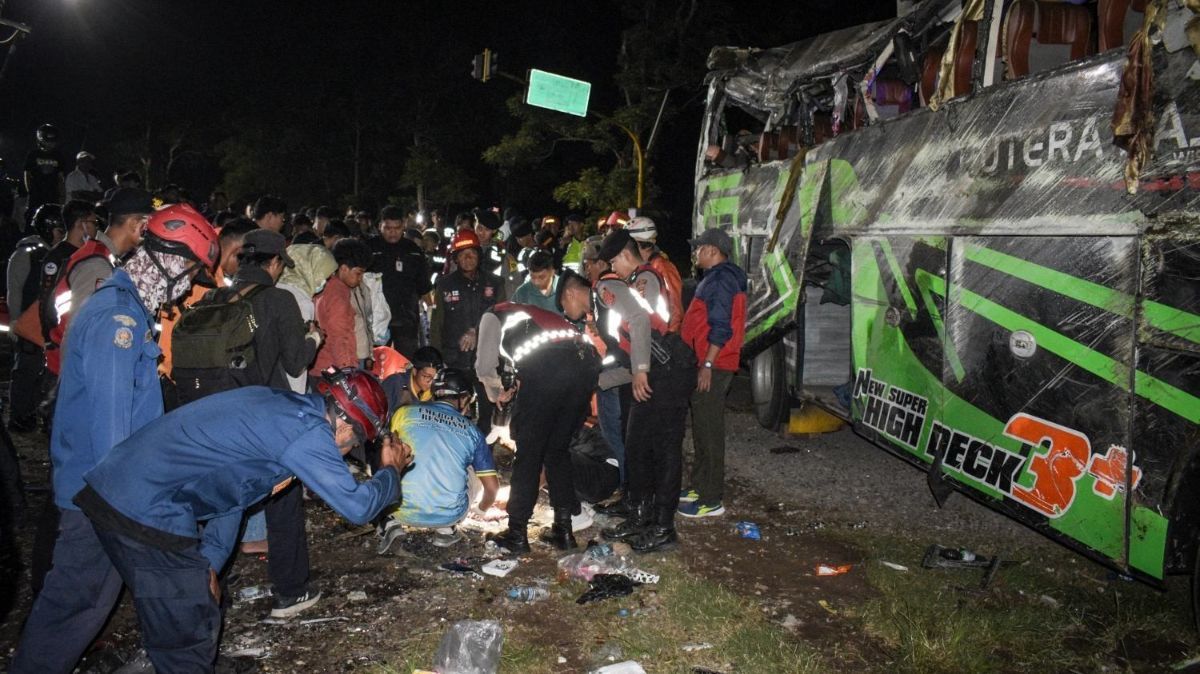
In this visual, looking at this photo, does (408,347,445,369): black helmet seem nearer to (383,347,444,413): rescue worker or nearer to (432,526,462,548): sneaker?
(383,347,444,413): rescue worker

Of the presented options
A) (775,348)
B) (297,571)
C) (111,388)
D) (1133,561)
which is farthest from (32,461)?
(1133,561)

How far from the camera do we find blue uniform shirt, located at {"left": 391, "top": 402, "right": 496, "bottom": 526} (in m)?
4.93

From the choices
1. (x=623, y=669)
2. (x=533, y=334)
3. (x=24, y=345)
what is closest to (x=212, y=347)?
(x=533, y=334)

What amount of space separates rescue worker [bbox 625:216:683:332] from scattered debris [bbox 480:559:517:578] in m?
1.80

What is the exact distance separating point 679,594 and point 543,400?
4.59ft

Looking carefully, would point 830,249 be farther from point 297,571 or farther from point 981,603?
point 297,571

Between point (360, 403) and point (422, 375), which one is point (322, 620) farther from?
point (422, 375)

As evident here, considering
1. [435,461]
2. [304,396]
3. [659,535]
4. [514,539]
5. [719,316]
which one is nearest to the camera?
[304,396]

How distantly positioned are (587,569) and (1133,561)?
2738mm

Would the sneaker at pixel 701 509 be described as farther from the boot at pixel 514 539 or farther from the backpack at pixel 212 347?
the backpack at pixel 212 347

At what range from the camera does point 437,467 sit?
195 inches

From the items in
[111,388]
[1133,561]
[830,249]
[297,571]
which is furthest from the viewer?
[830,249]

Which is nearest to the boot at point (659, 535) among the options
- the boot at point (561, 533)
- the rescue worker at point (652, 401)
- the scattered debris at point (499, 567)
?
the rescue worker at point (652, 401)

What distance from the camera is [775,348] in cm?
807
